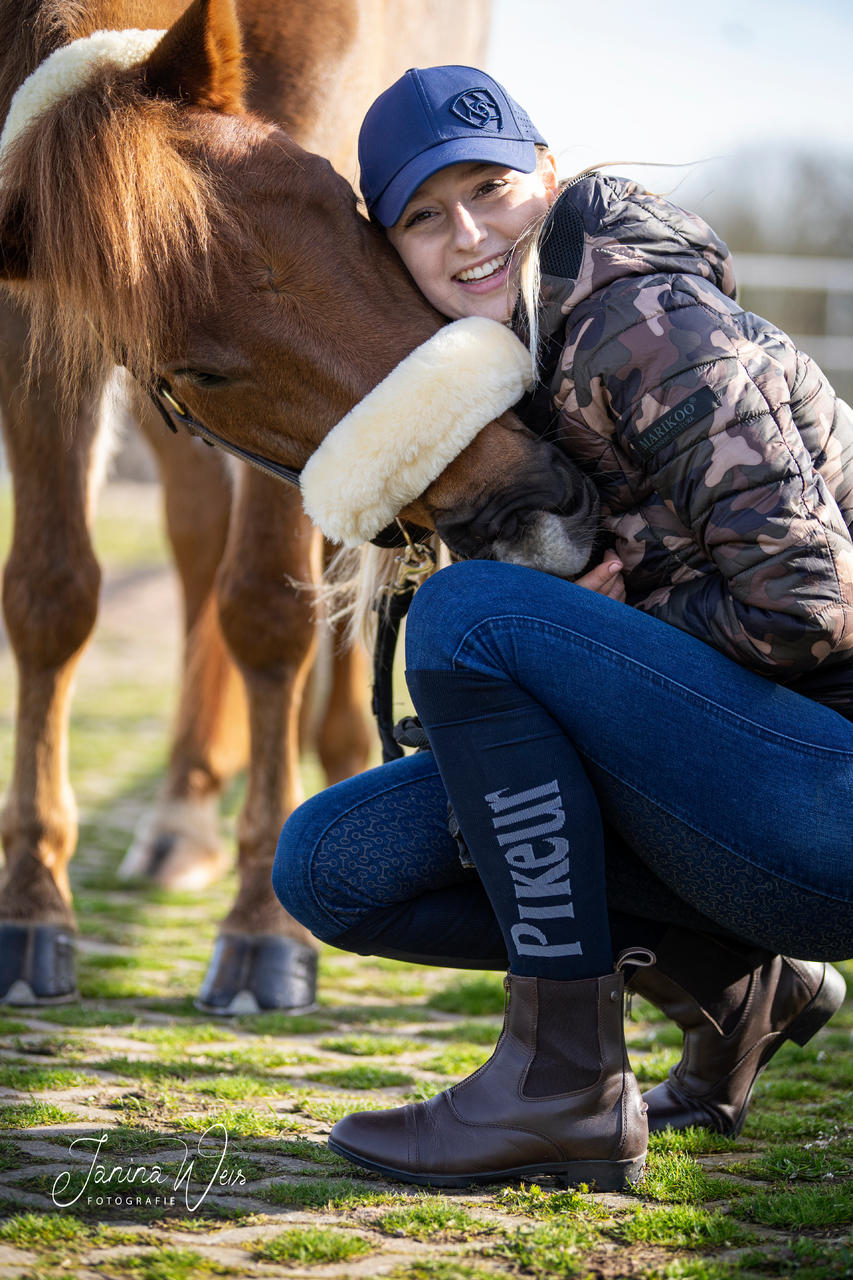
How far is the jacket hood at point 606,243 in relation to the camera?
1.77 metres

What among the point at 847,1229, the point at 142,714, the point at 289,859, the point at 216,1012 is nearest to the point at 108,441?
the point at 216,1012

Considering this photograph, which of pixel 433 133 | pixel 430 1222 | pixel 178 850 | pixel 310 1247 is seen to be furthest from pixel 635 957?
pixel 178 850

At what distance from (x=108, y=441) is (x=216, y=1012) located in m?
1.63

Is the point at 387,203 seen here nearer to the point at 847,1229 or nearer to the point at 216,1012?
the point at 847,1229

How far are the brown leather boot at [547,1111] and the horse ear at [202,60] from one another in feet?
4.83

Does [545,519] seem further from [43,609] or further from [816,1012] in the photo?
[43,609]

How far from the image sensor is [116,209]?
1.80 m

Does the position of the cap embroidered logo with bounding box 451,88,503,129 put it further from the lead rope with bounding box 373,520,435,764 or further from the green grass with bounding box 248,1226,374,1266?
the green grass with bounding box 248,1226,374,1266

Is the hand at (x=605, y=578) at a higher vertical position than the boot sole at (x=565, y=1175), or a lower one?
higher

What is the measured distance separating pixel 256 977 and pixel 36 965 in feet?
1.72

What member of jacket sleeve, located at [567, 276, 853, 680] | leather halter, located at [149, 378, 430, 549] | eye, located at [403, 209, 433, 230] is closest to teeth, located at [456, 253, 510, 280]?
eye, located at [403, 209, 433, 230]

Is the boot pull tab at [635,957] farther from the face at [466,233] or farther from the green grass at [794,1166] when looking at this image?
the face at [466,233]

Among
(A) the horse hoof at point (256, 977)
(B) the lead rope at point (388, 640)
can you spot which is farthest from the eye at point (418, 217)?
(A) the horse hoof at point (256, 977)

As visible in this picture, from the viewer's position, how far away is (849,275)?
527 inches
